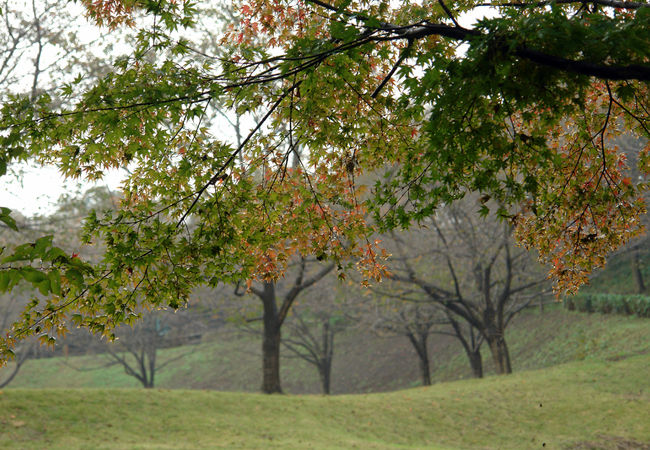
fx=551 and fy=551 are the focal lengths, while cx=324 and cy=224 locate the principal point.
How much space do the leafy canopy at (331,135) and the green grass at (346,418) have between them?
17.3 feet

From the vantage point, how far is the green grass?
10.2 meters

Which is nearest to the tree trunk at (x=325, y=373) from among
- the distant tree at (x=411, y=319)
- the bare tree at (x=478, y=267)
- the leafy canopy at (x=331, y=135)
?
the distant tree at (x=411, y=319)

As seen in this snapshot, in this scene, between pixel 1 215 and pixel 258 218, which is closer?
A: pixel 1 215

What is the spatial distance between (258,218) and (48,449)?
6167mm

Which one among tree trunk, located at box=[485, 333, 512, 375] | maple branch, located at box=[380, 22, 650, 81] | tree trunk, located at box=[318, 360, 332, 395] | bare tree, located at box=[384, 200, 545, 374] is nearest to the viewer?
maple branch, located at box=[380, 22, 650, 81]

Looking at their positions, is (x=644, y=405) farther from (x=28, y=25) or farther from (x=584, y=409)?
(x=28, y=25)

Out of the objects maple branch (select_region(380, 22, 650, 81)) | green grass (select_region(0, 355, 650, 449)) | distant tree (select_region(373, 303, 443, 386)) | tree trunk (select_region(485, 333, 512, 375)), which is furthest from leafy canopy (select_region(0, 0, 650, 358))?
distant tree (select_region(373, 303, 443, 386))

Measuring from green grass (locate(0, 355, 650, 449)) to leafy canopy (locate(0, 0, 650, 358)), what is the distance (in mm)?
5263

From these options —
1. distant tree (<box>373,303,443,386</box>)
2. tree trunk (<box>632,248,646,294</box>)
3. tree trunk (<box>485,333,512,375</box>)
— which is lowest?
tree trunk (<box>485,333,512,375</box>)

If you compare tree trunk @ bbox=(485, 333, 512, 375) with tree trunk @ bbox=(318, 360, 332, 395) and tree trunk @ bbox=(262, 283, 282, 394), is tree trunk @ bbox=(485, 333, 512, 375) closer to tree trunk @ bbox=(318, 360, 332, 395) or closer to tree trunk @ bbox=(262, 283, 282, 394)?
tree trunk @ bbox=(262, 283, 282, 394)

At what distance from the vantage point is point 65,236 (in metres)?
15.3

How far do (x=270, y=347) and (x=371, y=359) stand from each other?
555 inches

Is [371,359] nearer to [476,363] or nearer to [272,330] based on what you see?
[476,363]

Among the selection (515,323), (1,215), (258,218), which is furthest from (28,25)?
(515,323)
